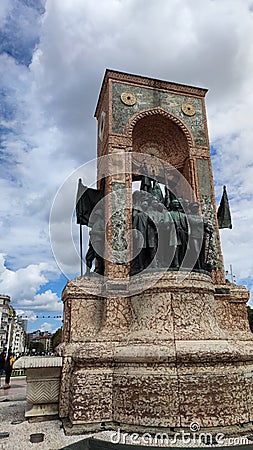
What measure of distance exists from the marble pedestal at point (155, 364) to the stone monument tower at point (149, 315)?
0.06 ft

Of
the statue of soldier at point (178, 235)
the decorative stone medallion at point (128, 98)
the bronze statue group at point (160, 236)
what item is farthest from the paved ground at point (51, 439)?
the decorative stone medallion at point (128, 98)

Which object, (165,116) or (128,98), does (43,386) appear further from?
(165,116)

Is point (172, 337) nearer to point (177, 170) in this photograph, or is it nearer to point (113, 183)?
point (113, 183)

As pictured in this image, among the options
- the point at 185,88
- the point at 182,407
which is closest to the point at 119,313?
the point at 182,407

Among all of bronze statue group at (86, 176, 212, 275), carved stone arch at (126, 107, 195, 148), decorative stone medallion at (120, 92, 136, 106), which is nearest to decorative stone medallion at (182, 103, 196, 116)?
carved stone arch at (126, 107, 195, 148)

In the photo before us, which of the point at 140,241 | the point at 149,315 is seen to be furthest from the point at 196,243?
the point at 149,315

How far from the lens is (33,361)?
639 centimetres

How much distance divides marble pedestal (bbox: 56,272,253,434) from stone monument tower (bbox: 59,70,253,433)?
0.06ft

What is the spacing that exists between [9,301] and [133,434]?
78.3 meters

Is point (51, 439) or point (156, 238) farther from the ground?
point (156, 238)

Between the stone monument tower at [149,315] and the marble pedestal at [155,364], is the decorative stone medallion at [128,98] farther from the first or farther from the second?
the marble pedestal at [155,364]

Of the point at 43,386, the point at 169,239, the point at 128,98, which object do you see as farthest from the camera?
the point at 128,98

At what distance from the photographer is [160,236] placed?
8000mm

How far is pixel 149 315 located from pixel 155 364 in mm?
1009
